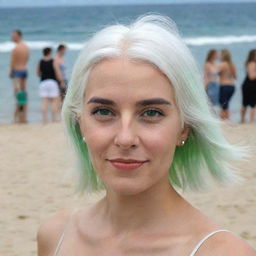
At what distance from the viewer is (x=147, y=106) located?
1.67 m

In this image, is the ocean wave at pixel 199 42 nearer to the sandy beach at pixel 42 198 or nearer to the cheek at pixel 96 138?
the sandy beach at pixel 42 198

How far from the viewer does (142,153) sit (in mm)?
1644

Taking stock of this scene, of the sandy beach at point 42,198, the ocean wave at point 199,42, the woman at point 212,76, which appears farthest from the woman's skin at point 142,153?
the ocean wave at point 199,42

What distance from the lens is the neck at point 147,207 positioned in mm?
Answer: 1806

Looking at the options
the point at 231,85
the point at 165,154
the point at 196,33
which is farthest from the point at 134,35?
the point at 196,33

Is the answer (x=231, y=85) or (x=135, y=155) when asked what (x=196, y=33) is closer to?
(x=231, y=85)

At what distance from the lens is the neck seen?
1.81m

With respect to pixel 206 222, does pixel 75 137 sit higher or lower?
higher

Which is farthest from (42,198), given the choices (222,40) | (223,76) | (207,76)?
(222,40)

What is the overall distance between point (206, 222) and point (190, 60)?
398 millimetres

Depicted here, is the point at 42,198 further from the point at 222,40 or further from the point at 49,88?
the point at 222,40

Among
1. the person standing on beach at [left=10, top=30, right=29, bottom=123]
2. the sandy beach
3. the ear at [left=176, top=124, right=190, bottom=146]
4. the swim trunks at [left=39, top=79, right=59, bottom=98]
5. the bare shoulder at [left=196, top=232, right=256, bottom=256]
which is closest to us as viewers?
the bare shoulder at [left=196, top=232, right=256, bottom=256]

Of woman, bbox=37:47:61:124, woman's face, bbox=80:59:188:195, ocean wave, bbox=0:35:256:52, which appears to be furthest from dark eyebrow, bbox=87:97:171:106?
ocean wave, bbox=0:35:256:52

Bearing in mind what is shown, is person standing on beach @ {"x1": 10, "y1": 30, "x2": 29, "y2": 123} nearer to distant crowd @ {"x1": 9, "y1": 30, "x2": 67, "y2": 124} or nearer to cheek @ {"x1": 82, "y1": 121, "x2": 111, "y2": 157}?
distant crowd @ {"x1": 9, "y1": 30, "x2": 67, "y2": 124}
